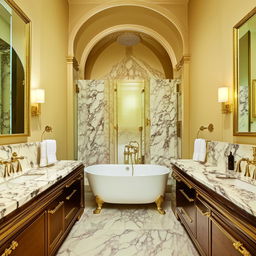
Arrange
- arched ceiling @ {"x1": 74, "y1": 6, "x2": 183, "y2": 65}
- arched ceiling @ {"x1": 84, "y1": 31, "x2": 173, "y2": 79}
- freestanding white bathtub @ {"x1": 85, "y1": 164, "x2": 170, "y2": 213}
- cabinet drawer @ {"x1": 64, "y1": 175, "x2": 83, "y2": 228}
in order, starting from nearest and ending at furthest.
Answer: cabinet drawer @ {"x1": 64, "y1": 175, "x2": 83, "y2": 228} < freestanding white bathtub @ {"x1": 85, "y1": 164, "x2": 170, "y2": 213} < arched ceiling @ {"x1": 74, "y1": 6, "x2": 183, "y2": 65} < arched ceiling @ {"x1": 84, "y1": 31, "x2": 173, "y2": 79}

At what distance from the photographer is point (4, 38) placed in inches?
62.1

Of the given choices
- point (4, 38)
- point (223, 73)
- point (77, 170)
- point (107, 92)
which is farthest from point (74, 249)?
point (107, 92)

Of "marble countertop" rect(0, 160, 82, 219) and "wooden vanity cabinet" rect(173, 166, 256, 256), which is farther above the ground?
"marble countertop" rect(0, 160, 82, 219)

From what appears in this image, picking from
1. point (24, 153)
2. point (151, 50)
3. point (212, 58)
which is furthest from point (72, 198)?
point (151, 50)

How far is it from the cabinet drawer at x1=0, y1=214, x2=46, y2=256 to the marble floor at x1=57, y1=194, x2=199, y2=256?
57 cm

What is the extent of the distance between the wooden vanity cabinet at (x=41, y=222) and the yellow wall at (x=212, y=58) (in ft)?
5.42

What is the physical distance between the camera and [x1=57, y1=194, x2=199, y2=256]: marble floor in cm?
175

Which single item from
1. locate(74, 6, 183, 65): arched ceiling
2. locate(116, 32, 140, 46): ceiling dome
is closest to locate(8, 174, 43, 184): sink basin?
locate(74, 6, 183, 65): arched ceiling

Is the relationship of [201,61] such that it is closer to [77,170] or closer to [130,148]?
[130,148]

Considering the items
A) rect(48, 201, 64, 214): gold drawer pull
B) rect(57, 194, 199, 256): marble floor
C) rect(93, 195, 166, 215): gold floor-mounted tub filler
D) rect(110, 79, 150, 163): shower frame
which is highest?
rect(110, 79, 150, 163): shower frame

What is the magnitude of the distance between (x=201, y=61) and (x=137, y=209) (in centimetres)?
219

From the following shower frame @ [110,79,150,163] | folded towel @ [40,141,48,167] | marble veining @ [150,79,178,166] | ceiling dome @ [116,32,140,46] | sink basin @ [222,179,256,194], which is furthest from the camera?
ceiling dome @ [116,32,140,46]

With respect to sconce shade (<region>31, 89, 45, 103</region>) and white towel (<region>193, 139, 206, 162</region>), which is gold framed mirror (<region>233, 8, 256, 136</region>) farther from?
sconce shade (<region>31, 89, 45, 103</region>)

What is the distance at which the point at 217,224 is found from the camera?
122 centimetres
